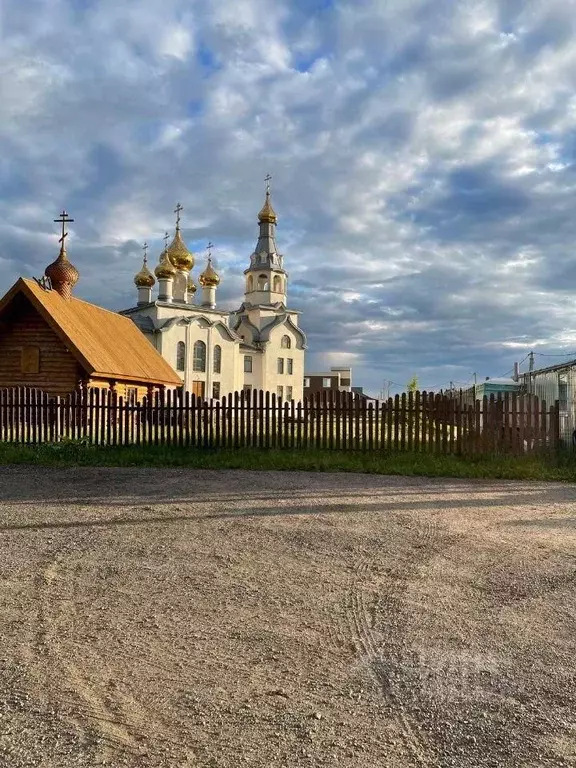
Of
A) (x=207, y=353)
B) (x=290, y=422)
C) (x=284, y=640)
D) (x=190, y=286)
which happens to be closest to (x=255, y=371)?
(x=207, y=353)

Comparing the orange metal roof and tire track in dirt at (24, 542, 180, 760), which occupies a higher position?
the orange metal roof

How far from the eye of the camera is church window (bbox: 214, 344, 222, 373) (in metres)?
Result: 50.8

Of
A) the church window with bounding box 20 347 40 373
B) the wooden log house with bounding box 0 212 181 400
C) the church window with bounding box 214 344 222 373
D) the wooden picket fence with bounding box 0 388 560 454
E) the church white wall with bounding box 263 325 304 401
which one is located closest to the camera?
the wooden picket fence with bounding box 0 388 560 454

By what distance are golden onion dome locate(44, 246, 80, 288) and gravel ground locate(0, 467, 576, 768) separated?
18.1 meters

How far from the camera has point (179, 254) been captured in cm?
5475

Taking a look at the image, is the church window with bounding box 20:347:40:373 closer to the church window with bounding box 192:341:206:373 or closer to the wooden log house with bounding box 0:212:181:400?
the wooden log house with bounding box 0:212:181:400

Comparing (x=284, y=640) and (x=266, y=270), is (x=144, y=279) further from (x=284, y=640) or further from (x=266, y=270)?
(x=284, y=640)

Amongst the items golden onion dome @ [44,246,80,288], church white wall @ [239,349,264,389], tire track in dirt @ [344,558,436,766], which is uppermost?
golden onion dome @ [44,246,80,288]

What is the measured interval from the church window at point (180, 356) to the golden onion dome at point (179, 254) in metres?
8.84

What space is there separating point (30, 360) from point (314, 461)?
41.7 feet

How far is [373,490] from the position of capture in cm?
1050

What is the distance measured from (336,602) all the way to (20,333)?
19.9 meters

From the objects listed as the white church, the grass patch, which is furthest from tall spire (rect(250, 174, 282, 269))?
the grass patch

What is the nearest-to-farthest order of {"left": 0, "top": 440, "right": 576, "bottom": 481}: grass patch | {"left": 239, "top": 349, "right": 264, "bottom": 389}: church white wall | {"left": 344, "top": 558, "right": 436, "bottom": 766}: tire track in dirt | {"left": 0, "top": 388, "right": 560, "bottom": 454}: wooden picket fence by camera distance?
{"left": 344, "top": 558, "right": 436, "bottom": 766}: tire track in dirt → {"left": 0, "top": 440, "right": 576, "bottom": 481}: grass patch → {"left": 0, "top": 388, "right": 560, "bottom": 454}: wooden picket fence → {"left": 239, "top": 349, "right": 264, "bottom": 389}: church white wall
